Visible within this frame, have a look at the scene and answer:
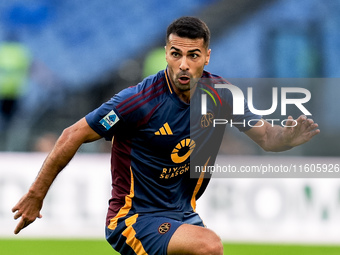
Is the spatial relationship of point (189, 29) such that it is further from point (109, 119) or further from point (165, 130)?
point (109, 119)

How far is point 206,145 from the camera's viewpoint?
4602 mm

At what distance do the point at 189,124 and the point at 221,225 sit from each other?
13.5ft

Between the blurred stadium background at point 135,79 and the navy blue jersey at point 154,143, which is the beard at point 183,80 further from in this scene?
the blurred stadium background at point 135,79

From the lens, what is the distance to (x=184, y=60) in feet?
14.1

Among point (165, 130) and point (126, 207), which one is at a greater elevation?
point (165, 130)

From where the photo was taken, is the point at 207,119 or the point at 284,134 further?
the point at 284,134

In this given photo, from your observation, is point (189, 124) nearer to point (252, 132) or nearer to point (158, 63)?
point (252, 132)

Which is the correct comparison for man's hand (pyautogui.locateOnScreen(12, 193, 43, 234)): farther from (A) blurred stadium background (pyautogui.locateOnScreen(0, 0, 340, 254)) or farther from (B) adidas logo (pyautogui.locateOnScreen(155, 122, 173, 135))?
(A) blurred stadium background (pyautogui.locateOnScreen(0, 0, 340, 254))

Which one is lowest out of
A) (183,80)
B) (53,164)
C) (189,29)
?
(53,164)

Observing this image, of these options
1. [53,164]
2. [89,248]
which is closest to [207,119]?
[53,164]

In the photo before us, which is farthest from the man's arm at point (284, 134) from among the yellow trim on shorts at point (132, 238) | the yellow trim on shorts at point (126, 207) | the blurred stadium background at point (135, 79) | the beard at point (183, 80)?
the blurred stadium background at point (135, 79)

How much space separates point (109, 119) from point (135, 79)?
6.23 metres

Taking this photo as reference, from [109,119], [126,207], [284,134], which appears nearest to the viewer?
[109,119]

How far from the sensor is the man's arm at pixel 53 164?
4246mm
